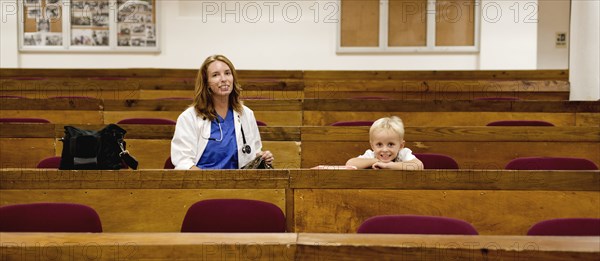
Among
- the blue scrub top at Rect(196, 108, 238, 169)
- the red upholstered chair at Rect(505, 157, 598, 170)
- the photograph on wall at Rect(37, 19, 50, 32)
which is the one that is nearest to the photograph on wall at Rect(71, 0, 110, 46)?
the photograph on wall at Rect(37, 19, 50, 32)

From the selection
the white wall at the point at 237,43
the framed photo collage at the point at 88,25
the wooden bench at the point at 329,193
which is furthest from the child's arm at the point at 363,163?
the framed photo collage at the point at 88,25

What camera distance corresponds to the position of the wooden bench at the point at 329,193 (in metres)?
2.39

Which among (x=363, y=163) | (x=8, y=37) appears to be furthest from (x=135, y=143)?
(x=8, y=37)

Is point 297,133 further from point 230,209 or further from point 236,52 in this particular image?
point 236,52

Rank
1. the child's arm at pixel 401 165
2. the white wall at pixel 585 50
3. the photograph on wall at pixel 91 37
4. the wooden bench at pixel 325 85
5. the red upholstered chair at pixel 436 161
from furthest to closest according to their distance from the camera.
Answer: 1. the photograph on wall at pixel 91 37
2. the wooden bench at pixel 325 85
3. the white wall at pixel 585 50
4. the red upholstered chair at pixel 436 161
5. the child's arm at pixel 401 165

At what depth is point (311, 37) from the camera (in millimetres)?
8352

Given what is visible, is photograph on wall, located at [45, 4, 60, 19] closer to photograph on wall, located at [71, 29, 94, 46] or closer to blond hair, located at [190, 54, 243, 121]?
photograph on wall, located at [71, 29, 94, 46]

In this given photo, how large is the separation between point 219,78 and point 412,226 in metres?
1.68

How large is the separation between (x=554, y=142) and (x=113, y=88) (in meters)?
3.88

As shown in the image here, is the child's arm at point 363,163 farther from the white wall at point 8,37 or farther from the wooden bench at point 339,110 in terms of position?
the white wall at point 8,37

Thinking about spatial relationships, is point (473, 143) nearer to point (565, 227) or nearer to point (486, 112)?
point (486, 112)

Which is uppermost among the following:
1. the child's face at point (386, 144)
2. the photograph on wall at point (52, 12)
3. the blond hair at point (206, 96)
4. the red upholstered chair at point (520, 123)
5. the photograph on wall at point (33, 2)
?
the photograph on wall at point (33, 2)

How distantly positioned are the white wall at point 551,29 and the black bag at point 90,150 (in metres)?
7.85

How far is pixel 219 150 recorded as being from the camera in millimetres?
3154
